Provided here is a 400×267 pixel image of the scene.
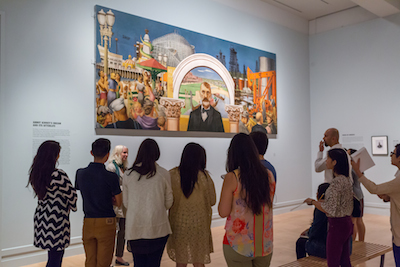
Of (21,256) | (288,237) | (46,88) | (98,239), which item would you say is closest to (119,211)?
(98,239)

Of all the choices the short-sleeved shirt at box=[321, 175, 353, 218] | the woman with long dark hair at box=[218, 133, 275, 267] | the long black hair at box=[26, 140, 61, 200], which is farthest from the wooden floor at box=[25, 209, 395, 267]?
the woman with long dark hair at box=[218, 133, 275, 267]

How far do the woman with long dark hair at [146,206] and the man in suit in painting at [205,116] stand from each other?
5529 millimetres

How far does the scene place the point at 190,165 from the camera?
4156 millimetres

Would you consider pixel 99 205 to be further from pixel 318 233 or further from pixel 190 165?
pixel 318 233

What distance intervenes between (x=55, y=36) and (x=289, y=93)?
27.2 feet

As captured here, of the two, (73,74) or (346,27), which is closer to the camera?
(73,74)

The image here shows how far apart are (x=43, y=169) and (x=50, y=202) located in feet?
1.32

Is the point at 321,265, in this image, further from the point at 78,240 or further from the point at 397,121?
the point at 397,121

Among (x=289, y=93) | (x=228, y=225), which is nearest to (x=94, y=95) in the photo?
(x=228, y=225)

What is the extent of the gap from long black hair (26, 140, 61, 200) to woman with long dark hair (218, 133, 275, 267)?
2186 millimetres

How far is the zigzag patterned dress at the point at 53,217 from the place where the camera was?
4188mm

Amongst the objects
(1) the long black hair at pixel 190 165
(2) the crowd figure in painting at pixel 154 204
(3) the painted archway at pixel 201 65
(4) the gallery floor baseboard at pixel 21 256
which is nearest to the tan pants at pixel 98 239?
(2) the crowd figure in painting at pixel 154 204

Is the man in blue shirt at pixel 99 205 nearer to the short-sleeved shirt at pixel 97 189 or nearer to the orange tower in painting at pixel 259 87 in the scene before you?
the short-sleeved shirt at pixel 97 189

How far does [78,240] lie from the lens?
7434 mm
